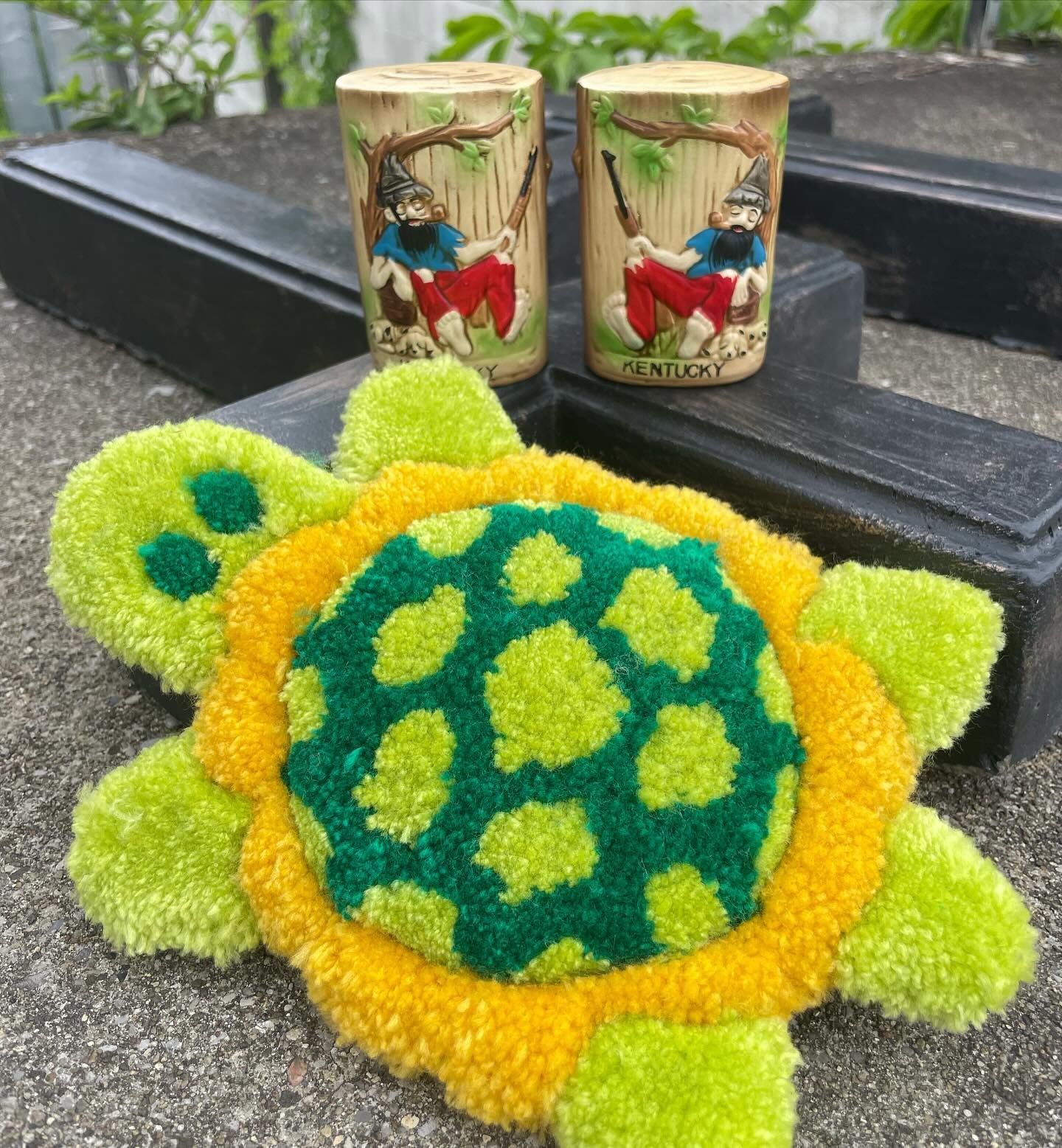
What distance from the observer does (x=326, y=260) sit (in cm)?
159

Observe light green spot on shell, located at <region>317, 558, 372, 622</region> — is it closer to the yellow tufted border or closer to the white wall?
the yellow tufted border

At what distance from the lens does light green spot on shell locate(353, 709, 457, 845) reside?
0.74m

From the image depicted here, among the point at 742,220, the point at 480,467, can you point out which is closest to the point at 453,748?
the point at 480,467

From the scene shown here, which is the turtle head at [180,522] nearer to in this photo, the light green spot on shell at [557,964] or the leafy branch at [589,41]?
the light green spot on shell at [557,964]

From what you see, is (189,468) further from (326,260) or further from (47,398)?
(47,398)

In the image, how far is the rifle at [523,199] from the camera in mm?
1043

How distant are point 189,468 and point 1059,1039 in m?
0.80

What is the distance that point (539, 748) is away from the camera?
2.47ft

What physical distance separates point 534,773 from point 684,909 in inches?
5.5

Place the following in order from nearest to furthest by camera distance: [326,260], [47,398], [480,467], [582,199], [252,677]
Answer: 1. [252,677]
2. [480,467]
3. [582,199]
4. [326,260]
5. [47,398]

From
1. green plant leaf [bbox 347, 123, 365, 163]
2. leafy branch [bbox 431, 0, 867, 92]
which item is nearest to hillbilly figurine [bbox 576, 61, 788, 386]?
green plant leaf [bbox 347, 123, 365, 163]

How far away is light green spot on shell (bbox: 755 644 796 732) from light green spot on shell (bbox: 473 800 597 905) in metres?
0.17

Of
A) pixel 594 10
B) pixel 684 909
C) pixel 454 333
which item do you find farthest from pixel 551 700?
pixel 594 10

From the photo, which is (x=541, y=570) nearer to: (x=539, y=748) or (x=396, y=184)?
(x=539, y=748)
